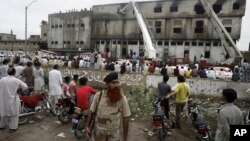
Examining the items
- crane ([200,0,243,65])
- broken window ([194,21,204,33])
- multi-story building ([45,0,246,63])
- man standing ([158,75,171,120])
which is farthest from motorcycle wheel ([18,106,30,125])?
broken window ([194,21,204,33])

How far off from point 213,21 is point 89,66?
19.7 metres

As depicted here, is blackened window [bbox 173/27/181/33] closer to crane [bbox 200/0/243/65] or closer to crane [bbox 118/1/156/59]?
crane [bbox 118/1/156/59]

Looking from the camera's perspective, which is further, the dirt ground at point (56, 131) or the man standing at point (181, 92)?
the man standing at point (181, 92)

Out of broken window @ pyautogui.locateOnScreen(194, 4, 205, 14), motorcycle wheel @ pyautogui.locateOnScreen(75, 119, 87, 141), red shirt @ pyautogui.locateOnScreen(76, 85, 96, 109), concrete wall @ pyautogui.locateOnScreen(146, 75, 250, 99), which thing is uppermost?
broken window @ pyautogui.locateOnScreen(194, 4, 205, 14)

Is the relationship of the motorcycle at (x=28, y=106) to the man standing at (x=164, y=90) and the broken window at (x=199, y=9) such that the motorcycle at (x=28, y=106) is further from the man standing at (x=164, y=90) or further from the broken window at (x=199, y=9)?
the broken window at (x=199, y=9)

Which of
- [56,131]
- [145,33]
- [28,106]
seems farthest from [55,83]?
[145,33]

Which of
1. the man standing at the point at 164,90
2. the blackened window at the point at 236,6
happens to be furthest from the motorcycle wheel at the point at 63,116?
the blackened window at the point at 236,6

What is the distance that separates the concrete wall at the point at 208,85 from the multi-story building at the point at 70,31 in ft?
93.0

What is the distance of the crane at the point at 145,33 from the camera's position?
93.5 ft

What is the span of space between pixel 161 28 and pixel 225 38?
9061mm

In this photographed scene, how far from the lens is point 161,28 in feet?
117

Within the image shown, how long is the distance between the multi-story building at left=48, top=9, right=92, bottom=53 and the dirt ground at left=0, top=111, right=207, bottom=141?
Answer: 3442 centimetres

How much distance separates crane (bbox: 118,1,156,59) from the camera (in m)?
28.5

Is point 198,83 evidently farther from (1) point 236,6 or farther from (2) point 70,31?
(2) point 70,31
